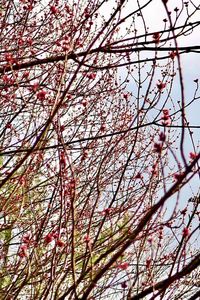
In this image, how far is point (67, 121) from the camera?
20.0 feet

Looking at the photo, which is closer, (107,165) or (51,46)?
(51,46)

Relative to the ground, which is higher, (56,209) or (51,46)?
(51,46)

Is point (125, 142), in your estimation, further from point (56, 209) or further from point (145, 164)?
point (56, 209)

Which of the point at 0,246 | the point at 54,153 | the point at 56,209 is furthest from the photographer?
the point at 54,153

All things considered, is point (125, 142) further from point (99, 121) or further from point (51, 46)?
point (51, 46)

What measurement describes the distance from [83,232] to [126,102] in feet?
5.49

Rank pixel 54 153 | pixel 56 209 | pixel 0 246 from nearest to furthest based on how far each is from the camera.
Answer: pixel 56 209
pixel 0 246
pixel 54 153

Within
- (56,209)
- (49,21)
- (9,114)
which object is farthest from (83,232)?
(49,21)

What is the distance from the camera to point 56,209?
4.93 meters

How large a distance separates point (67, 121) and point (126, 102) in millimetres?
742

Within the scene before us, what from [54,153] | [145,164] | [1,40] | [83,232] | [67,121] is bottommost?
[83,232]

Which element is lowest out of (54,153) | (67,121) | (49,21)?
(54,153)

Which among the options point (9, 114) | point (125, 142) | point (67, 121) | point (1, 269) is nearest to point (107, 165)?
point (125, 142)

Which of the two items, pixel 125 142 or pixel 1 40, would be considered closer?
pixel 1 40
